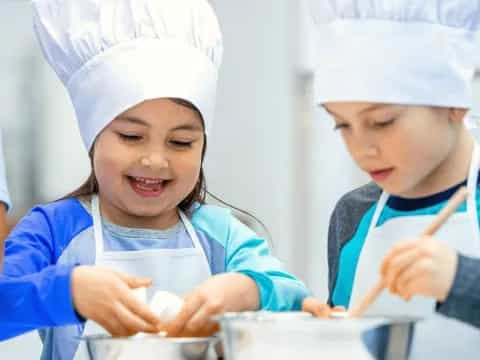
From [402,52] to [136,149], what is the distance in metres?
0.39

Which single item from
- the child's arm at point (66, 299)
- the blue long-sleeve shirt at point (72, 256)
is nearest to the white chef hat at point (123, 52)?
the blue long-sleeve shirt at point (72, 256)

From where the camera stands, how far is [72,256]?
4.34 ft

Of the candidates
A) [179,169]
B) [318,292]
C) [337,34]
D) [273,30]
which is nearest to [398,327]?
[337,34]

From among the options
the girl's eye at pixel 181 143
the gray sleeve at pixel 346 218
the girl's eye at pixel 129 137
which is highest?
the girl's eye at pixel 129 137

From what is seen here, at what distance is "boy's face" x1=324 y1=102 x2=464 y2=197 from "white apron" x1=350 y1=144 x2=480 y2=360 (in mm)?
54

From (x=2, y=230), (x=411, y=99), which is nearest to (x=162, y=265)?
(x=2, y=230)

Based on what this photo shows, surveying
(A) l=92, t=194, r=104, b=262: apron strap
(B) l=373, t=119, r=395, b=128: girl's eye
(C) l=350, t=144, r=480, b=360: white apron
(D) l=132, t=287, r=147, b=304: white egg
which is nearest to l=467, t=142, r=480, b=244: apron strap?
(C) l=350, t=144, r=480, b=360: white apron

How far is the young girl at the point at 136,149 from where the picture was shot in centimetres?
127

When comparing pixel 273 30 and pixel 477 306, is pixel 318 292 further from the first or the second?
pixel 477 306

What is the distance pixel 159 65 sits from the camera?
1.28 meters

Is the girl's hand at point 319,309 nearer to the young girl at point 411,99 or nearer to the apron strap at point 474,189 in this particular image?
the young girl at point 411,99

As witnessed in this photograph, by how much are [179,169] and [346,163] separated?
4.75ft

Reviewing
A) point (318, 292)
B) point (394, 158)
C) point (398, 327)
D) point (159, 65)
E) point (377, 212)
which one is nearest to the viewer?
point (398, 327)

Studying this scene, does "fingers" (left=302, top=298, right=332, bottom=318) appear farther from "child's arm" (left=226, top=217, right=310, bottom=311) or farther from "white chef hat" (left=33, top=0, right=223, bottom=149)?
"white chef hat" (left=33, top=0, right=223, bottom=149)
